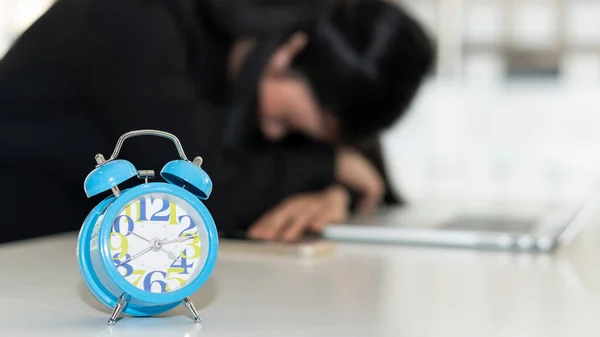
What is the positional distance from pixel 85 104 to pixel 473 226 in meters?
0.70

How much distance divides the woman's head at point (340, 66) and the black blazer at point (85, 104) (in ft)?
0.99

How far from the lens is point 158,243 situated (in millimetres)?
657

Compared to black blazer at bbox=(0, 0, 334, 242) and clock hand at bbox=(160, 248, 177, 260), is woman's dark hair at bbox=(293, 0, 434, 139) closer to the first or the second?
black blazer at bbox=(0, 0, 334, 242)

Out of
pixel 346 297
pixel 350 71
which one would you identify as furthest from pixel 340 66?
pixel 346 297

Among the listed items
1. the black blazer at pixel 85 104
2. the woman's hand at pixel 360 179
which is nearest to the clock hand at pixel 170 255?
the black blazer at pixel 85 104

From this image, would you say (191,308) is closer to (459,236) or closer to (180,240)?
(180,240)

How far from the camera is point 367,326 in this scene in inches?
27.8

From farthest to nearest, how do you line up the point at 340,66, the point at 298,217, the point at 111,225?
1. the point at 340,66
2. the point at 298,217
3. the point at 111,225

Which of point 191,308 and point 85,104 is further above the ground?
point 85,104

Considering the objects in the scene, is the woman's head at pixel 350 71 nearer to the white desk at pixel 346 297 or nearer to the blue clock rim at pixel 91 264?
the white desk at pixel 346 297

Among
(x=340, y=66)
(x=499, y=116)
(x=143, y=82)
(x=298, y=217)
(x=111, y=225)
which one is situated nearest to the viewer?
(x=111, y=225)

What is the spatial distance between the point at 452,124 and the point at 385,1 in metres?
2.14

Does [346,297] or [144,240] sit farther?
[346,297]

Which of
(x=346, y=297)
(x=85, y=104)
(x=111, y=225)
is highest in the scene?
(x=85, y=104)
